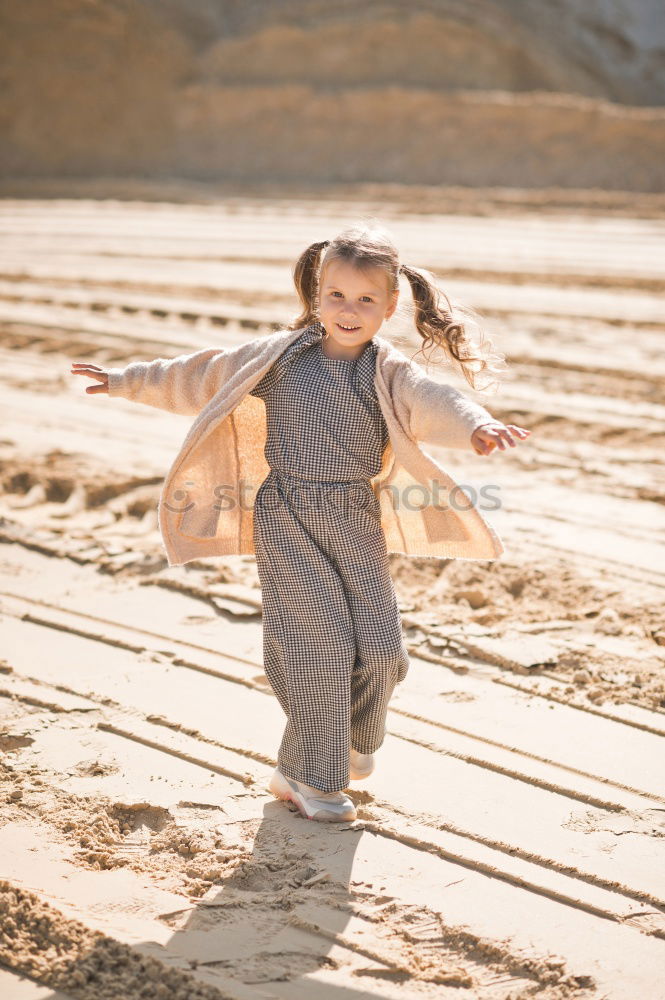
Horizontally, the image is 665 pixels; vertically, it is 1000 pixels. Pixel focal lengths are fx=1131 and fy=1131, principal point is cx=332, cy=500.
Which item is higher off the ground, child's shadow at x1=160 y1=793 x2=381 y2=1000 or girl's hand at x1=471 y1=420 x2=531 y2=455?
girl's hand at x1=471 y1=420 x2=531 y2=455

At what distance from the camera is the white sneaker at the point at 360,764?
2777 mm

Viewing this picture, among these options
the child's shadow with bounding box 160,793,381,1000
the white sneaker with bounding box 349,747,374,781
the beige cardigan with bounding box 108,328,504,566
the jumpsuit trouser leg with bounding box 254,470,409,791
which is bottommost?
the child's shadow with bounding box 160,793,381,1000

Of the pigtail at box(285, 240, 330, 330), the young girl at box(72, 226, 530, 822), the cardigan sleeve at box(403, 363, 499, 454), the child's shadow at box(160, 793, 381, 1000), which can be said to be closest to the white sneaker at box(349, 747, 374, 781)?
the young girl at box(72, 226, 530, 822)

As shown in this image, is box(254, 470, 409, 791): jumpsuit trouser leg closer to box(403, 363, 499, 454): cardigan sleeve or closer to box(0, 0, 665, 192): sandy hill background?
box(403, 363, 499, 454): cardigan sleeve

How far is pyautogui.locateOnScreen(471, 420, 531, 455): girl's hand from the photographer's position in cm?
241

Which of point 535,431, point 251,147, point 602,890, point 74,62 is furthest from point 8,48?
point 602,890

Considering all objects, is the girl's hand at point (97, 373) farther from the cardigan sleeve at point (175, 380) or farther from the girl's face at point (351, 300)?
the girl's face at point (351, 300)

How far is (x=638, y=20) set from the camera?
68.4 feet

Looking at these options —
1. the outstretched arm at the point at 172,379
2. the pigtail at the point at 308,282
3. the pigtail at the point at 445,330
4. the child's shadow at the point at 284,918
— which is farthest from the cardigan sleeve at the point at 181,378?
the child's shadow at the point at 284,918

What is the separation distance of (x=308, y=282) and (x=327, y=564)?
73cm

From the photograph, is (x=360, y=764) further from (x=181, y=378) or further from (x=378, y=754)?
(x=181, y=378)

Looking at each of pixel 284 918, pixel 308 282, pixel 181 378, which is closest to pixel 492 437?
pixel 308 282

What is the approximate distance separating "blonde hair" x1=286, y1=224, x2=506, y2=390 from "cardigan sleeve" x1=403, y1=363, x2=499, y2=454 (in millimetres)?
157

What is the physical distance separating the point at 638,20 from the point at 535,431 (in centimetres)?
1799
